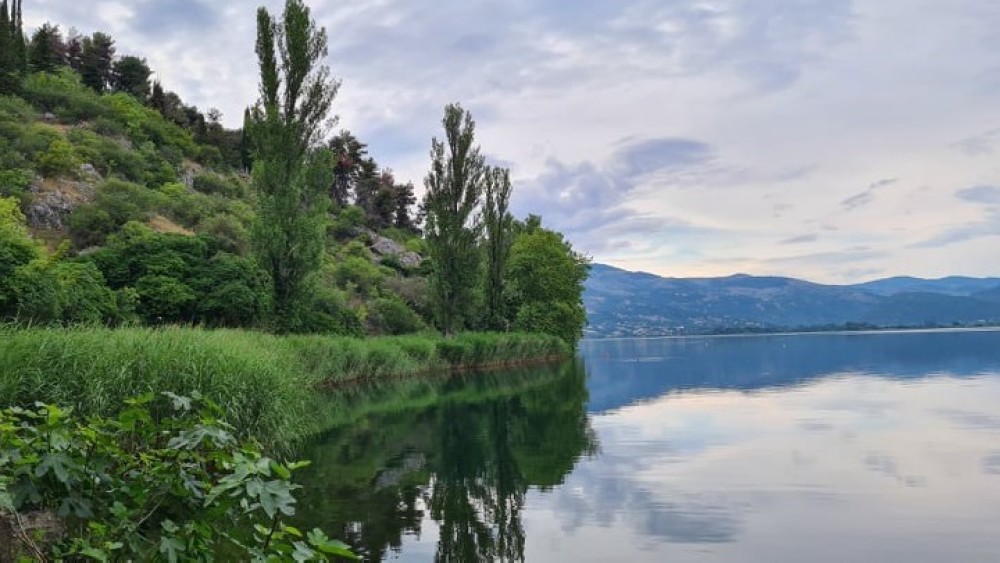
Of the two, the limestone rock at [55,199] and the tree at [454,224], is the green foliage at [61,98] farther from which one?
the tree at [454,224]

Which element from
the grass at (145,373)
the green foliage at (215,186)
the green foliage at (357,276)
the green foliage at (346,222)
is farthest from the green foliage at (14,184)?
the grass at (145,373)

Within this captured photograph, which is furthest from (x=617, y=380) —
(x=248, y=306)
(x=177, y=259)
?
(x=177, y=259)

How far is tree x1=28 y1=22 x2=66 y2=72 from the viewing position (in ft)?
207

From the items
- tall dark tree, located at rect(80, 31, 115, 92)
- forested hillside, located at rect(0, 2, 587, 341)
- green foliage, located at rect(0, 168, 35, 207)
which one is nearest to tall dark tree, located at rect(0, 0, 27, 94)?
forested hillside, located at rect(0, 2, 587, 341)

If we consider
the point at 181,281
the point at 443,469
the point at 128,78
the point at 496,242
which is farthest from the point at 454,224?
the point at 128,78

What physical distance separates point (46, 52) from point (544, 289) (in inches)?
1992

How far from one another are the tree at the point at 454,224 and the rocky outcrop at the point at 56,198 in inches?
830

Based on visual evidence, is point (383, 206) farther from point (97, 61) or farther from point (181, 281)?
point (181, 281)

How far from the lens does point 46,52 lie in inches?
2549

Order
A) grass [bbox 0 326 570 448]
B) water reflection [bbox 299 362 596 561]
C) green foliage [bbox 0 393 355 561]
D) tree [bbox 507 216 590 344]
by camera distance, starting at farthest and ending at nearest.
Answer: tree [bbox 507 216 590 344]
grass [bbox 0 326 570 448]
water reflection [bbox 299 362 596 561]
green foliage [bbox 0 393 355 561]

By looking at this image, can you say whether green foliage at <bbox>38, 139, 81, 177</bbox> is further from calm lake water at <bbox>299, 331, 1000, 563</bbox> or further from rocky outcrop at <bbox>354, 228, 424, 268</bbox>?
calm lake water at <bbox>299, 331, 1000, 563</bbox>

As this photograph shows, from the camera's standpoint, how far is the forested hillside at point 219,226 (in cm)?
2928

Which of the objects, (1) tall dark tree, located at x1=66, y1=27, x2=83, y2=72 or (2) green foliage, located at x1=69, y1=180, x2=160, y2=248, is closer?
(2) green foliage, located at x1=69, y1=180, x2=160, y2=248

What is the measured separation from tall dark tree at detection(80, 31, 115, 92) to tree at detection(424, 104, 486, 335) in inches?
1555
